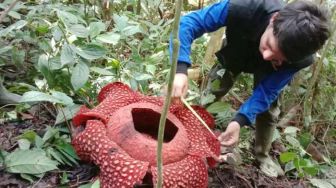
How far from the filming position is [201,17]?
2.28 m

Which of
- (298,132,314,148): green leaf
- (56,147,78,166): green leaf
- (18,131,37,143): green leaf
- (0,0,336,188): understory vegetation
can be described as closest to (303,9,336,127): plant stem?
(0,0,336,188): understory vegetation

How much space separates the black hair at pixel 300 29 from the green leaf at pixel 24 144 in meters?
1.13

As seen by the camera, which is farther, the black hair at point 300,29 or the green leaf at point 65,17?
the green leaf at point 65,17

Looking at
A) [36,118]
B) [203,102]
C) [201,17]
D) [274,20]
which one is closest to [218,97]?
[203,102]

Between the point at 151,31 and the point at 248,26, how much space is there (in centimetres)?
116

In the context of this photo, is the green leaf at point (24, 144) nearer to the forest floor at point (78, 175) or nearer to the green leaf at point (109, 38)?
the forest floor at point (78, 175)

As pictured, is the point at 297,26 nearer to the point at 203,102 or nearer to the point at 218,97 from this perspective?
the point at 203,102

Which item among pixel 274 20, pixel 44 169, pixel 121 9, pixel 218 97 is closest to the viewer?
pixel 44 169

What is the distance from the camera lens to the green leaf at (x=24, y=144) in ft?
6.25

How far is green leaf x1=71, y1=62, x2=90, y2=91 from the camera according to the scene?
198 centimetres

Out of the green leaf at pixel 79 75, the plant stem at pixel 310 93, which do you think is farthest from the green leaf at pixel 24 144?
the plant stem at pixel 310 93

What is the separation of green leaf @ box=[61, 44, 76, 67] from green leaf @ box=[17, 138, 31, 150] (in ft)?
1.21

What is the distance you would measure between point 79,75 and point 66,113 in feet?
0.71

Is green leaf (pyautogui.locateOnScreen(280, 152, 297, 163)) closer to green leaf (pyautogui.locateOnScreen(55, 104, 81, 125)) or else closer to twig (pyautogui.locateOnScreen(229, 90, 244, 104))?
twig (pyautogui.locateOnScreen(229, 90, 244, 104))
